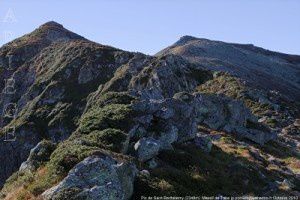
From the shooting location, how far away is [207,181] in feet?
82.6

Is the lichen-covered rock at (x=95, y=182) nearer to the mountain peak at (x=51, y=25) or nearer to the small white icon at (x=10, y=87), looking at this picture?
the small white icon at (x=10, y=87)

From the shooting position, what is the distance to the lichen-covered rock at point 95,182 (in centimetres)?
1930

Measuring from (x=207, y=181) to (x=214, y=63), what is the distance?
408 feet

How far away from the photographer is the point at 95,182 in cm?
1998

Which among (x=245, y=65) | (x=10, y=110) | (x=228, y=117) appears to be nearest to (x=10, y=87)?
(x=10, y=110)

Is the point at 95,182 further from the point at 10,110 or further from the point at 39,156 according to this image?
the point at 10,110

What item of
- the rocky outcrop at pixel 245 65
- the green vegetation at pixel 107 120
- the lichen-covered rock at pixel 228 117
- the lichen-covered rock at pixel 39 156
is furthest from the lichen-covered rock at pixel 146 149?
the rocky outcrop at pixel 245 65

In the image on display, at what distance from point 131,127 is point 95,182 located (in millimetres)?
11266

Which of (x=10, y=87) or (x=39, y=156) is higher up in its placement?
(x=39, y=156)

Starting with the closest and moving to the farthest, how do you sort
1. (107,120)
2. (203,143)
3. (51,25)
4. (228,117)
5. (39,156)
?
(39,156), (107,120), (203,143), (228,117), (51,25)

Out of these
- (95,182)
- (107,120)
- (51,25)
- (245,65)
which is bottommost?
(95,182)

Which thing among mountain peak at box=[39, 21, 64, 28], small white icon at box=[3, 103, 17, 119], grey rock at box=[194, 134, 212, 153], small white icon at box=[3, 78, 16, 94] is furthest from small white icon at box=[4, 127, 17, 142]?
mountain peak at box=[39, 21, 64, 28]

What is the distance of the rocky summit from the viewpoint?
22219 millimetres

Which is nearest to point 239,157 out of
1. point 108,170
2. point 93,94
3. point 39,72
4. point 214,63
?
point 108,170
